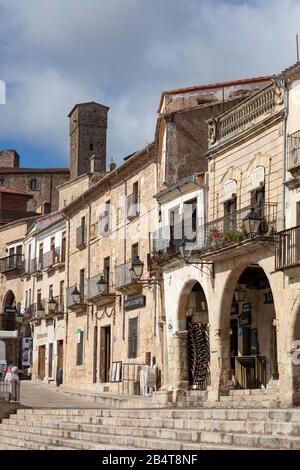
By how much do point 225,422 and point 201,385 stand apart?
1265 centimetres

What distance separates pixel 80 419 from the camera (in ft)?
69.7

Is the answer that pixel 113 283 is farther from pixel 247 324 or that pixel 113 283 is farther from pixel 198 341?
pixel 247 324

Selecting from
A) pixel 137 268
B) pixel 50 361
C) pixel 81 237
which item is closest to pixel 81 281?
pixel 81 237

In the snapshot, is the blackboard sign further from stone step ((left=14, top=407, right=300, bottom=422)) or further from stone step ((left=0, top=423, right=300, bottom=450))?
stone step ((left=0, top=423, right=300, bottom=450))

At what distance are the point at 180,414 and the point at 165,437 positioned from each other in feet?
7.74

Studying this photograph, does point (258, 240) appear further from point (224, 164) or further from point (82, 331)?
point (82, 331)

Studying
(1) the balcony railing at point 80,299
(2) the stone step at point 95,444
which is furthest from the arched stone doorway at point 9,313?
(2) the stone step at point 95,444

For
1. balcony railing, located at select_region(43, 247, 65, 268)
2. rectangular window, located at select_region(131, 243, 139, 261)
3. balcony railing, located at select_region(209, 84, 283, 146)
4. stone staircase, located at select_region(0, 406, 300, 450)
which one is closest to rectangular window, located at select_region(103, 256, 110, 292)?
rectangular window, located at select_region(131, 243, 139, 261)

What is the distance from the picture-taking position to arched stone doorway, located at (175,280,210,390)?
26906mm

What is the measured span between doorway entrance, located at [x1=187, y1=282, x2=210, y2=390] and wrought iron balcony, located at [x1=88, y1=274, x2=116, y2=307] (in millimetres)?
6989

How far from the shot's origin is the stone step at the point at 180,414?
49.6 ft

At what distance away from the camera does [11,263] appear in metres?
53.6

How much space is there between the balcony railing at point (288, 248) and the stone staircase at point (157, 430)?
4.53m
